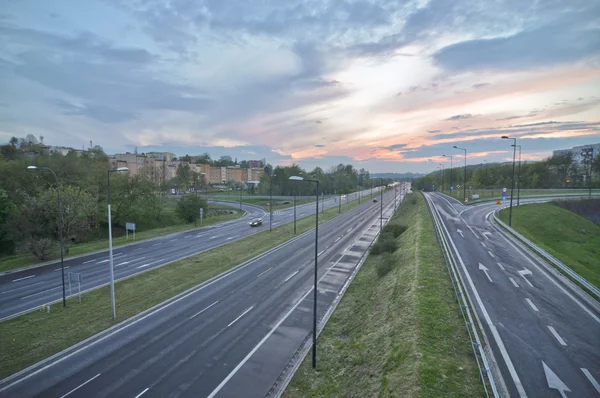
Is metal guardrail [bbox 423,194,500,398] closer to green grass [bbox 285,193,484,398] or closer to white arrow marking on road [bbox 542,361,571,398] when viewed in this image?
green grass [bbox 285,193,484,398]

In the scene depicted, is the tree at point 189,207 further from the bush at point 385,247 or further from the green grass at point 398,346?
the green grass at point 398,346

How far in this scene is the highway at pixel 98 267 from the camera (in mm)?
21812

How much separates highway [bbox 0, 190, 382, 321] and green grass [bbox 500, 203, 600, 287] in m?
39.2

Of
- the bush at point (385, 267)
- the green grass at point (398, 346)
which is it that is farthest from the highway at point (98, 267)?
the bush at point (385, 267)

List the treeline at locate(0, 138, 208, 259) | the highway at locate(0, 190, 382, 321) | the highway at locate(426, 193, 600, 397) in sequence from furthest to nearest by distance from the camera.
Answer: the treeline at locate(0, 138, 208, 259)
the highway at locate(0, 190, 382, 321)
the highway at locate(426, 193, 600, 397)

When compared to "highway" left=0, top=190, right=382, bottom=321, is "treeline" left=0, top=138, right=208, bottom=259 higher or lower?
higher

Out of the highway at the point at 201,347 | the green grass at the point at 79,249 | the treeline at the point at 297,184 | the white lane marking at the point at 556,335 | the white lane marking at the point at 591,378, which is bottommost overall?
the highway at the point at 201,347

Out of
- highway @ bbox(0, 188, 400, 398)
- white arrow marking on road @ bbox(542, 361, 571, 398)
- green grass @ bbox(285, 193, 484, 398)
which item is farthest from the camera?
highway @ bbox(0, 188, 400, 398)

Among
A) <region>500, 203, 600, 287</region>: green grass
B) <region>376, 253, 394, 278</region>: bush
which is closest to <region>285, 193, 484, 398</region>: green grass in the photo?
<region>376, 253, 394, 278</region>: bush

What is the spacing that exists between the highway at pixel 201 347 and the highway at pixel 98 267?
9.28 m

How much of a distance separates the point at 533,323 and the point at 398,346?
6.65m

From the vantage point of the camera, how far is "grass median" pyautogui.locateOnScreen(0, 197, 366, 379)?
593 inches

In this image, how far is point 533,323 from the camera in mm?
13203

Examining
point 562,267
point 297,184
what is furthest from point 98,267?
point 297,184
